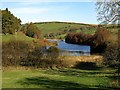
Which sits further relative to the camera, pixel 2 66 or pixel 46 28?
pixel 46 28

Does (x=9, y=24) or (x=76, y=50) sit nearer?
(x=76, y=50)

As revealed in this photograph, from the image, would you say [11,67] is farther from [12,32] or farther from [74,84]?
[12,32]

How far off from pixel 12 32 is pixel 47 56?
35221 mm

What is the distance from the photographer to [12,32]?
243 ft

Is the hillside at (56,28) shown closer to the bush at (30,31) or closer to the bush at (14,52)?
the bush at (30,31)

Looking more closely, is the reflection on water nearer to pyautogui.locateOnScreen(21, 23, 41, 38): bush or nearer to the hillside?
pyautogui.locateOnScreen(21, 23, 41, 38): bush

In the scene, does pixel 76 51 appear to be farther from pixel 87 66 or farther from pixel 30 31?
pixel 30 31

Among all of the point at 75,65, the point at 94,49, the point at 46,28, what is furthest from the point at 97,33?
the point at 46,28

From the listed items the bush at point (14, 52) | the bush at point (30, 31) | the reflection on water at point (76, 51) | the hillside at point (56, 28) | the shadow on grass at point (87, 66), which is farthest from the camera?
the hillside at point (56, 28)

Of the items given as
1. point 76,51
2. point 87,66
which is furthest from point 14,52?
point 76,51

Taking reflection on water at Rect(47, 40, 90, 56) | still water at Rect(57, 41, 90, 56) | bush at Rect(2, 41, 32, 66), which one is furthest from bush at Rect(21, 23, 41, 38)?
bush at Rect(2, 41, 32, 66)

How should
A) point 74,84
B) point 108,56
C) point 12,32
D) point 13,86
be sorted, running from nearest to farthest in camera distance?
point 13,86
point 74,84
point 108,56
point 12,32

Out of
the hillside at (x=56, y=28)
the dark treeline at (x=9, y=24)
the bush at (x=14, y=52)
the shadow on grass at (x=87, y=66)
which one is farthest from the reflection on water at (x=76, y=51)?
the hillside at (x=56, y=28)

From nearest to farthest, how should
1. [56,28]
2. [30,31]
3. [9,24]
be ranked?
[9,24] → [30,31] → [56,28]
